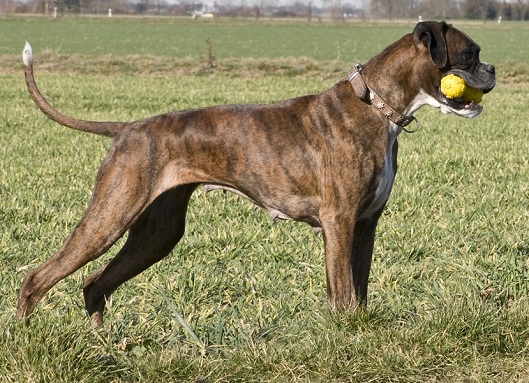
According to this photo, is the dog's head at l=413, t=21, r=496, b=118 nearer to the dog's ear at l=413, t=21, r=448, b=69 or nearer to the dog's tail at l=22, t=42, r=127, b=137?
the dog's ear at l=413, t=21, r=448, b=69

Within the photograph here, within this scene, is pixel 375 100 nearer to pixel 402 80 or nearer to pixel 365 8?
pixel 402 80

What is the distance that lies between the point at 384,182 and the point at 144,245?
153cm

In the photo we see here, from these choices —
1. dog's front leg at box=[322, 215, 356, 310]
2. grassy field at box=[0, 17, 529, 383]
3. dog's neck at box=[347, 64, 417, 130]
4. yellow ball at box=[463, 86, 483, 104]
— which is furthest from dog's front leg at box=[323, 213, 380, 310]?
yellow ball at box=[463, 86, 483, 104]

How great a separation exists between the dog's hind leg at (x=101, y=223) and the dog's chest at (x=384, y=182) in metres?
1.27

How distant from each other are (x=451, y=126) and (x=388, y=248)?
9199 mm

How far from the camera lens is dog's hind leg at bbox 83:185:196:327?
5.27 metres

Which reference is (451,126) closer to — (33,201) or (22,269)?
(33,201)

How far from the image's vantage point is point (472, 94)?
504cm

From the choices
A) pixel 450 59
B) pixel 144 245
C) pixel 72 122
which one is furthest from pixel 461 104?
pixel 72 122

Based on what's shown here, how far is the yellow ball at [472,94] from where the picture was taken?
16.4 feet

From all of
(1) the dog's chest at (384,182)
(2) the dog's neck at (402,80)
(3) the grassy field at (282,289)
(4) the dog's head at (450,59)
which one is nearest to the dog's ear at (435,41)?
(4) the dog's head at (450,59)

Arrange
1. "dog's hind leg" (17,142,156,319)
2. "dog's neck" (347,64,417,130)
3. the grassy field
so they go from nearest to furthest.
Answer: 1. the grassy field
2. "dog's hind leg" (17,142,156,319)
3. "dog's neck" (347,64,417,130)

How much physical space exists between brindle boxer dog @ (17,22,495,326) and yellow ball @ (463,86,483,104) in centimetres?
4

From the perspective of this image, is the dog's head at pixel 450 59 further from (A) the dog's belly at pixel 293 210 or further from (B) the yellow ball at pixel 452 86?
(A) the dog's belly at pixel 293 210
